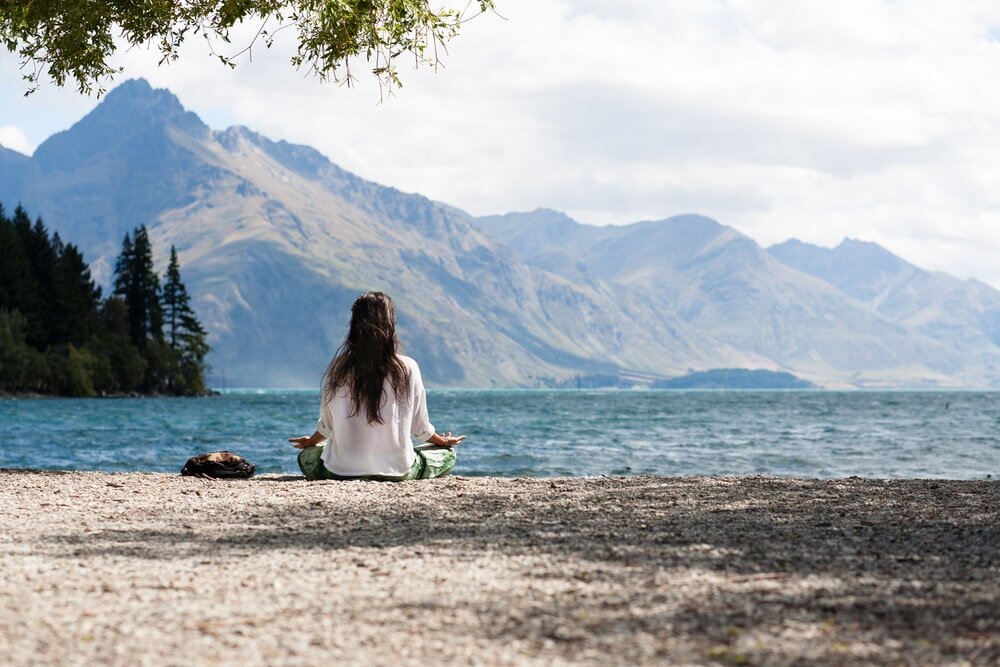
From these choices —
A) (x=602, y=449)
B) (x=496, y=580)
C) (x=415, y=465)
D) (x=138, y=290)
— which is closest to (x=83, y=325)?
(x=138, y=290)

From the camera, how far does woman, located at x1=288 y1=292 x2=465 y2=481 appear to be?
13844 millimetres

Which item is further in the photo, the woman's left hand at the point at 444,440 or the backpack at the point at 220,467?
the backpack at the point at 220,467

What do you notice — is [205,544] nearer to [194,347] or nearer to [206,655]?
[206,655]

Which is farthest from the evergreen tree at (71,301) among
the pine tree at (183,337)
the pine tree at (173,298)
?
the pine tree at (183,337)

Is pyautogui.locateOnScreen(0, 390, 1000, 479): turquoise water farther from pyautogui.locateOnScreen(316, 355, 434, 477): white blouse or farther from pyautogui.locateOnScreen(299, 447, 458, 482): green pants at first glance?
pyautogui.locateOnScreen(316, 355, 434, 477): white blouse

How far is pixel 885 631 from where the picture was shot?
6.05 m

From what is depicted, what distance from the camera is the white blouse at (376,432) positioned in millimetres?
14031

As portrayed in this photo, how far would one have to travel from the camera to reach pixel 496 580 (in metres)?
7.40

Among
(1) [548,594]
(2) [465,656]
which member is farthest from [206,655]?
(1) [548,594]

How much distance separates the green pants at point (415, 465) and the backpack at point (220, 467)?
130 cm

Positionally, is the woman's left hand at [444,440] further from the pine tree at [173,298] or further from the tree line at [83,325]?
the pine tree at [173,298]

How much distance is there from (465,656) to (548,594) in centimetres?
147

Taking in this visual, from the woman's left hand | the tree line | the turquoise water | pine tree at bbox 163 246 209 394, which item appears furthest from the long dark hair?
pine tree at bbox 163 246 209 394

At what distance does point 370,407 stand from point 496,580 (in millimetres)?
6696
